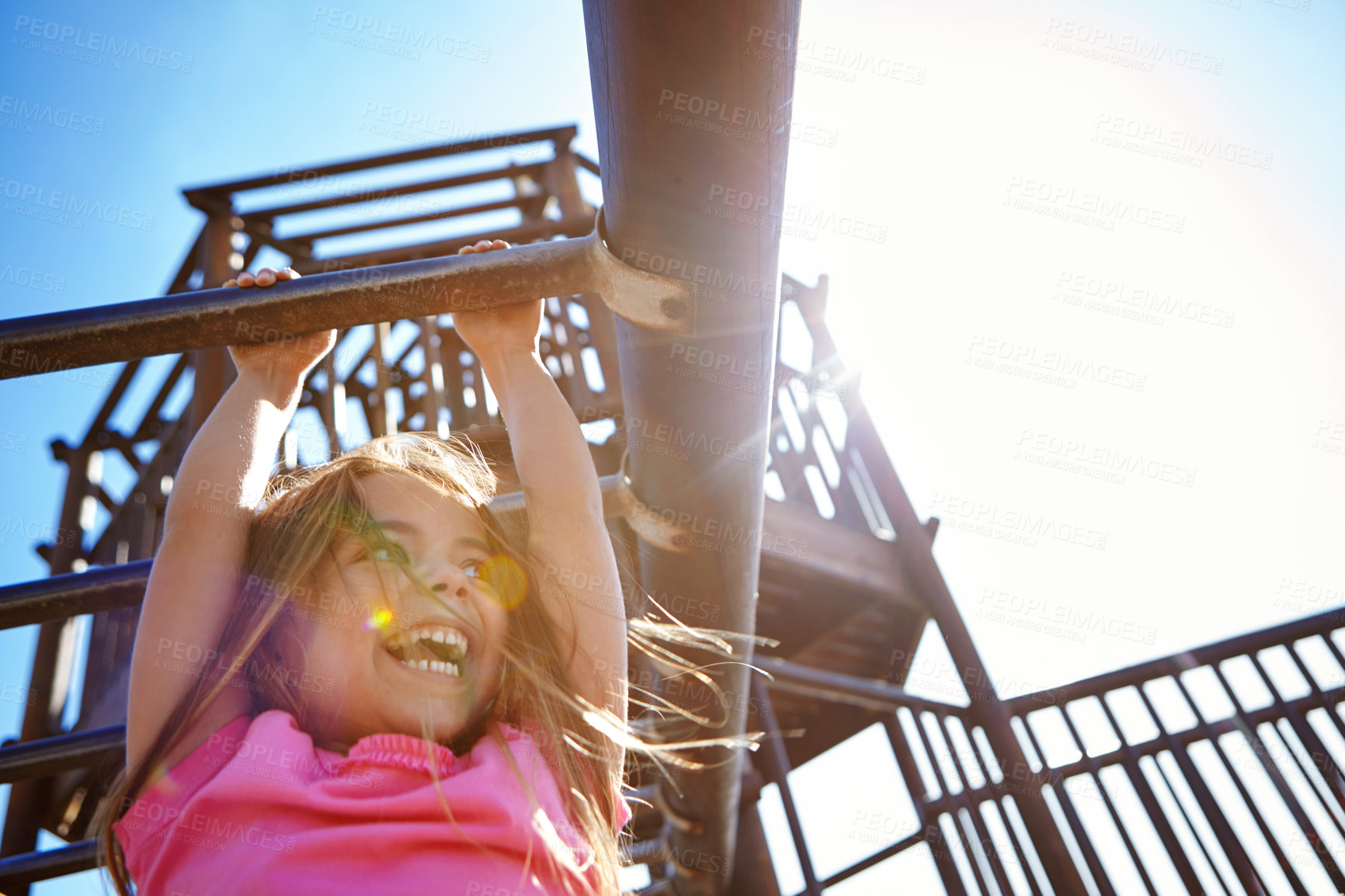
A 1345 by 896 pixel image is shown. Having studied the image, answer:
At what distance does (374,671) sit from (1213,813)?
2110 mm

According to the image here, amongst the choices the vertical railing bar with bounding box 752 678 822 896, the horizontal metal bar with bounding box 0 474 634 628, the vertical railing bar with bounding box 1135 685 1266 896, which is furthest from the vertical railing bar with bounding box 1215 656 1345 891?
the horizontal metal bar with bounding box 0 474 634 628

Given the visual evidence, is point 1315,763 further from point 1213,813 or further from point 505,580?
point 505,580

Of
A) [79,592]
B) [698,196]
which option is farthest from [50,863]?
[698,196]

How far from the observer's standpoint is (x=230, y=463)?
99 cm

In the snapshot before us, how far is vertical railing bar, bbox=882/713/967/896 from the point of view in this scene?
2500 millimetres

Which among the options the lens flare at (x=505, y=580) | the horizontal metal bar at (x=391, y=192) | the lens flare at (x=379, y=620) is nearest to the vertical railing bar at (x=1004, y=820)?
the lens flare at (x=505, y=580)

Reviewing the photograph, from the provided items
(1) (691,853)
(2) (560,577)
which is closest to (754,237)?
(2) (560,577)

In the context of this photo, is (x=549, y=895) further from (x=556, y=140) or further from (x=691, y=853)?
(x=556, y=140)

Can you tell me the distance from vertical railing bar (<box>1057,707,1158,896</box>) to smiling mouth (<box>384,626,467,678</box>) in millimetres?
1790

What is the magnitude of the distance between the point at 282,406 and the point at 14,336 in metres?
0.36

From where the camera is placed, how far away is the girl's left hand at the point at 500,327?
3.62ft

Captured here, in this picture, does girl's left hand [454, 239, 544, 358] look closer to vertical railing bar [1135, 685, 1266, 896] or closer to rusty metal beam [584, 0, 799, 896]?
rusty metal beam [584, 0, 799, 896]

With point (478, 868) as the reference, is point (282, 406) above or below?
above

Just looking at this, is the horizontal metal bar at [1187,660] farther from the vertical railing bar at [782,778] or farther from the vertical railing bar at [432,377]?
the vertical railing bar at [432,377]
